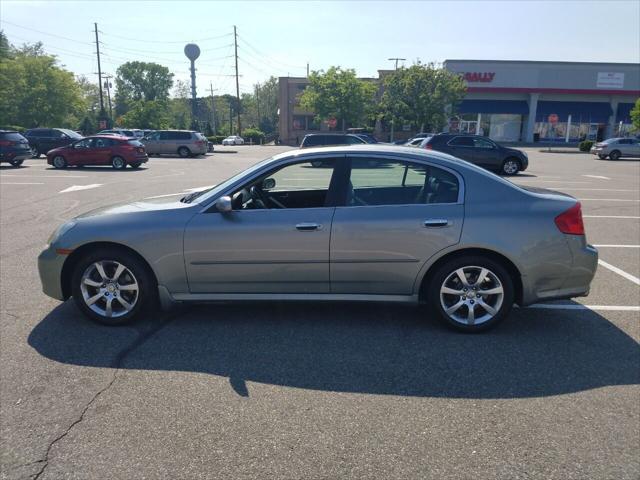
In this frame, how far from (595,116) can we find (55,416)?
60.5 m

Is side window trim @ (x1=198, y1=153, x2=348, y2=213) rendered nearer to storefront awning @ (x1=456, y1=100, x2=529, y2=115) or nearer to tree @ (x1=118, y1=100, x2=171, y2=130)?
storefront awning @ (x1=456, y1=100, x2=529, y2=115)

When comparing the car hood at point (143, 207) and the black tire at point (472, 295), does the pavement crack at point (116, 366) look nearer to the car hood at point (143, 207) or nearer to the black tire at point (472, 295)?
the car hood at point (143, 207)

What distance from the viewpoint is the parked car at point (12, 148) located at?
21533mm

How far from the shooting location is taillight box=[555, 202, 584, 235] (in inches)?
164

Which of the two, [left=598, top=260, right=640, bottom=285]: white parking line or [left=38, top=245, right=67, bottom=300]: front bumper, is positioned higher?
[left=38, top=245, right=67, bottom=300]: front bumper

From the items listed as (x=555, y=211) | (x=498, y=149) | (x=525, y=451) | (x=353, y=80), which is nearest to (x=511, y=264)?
(x=555, y=211)

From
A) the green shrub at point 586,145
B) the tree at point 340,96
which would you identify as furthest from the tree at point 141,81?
the green shrub at point 586,145

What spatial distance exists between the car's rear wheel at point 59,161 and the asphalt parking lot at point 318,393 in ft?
60.9

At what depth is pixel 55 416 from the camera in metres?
3.05

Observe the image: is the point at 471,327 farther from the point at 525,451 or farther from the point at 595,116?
the point at 595,116

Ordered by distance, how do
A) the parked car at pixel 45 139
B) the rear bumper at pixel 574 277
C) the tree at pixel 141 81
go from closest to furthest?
the rear bumper at pixel 574 277 < the parked car at pixel 45 139 < the tree at pixel 141 81

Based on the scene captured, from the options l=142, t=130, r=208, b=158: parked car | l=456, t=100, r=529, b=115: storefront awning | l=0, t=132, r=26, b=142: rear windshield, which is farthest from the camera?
l=456, t=100, r=529, b=115: storefront awning

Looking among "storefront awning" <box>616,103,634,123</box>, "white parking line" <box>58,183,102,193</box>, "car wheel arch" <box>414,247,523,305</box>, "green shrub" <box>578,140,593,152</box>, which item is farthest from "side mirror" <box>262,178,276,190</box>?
"storefront awning" <box>616,103,634,123</box>

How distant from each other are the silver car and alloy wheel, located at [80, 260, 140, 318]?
0.4 inches
